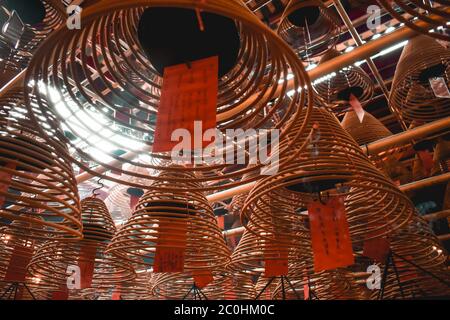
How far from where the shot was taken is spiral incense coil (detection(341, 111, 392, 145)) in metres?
3.38

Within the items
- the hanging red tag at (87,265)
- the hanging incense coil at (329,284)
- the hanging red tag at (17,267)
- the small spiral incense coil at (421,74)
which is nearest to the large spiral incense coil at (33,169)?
the hanging red tag at (17,267)

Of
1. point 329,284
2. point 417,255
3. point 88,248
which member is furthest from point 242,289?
point 88,248

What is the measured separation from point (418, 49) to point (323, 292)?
7.01 feet

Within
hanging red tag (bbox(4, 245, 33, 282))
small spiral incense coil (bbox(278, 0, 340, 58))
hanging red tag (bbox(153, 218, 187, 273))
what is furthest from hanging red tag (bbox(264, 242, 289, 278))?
small spiral incense coil (bbox(278, 0, 340, 58))

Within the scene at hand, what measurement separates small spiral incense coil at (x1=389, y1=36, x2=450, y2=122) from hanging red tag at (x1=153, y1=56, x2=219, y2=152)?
175 cm

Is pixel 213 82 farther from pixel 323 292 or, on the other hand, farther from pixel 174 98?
pixel 323 292

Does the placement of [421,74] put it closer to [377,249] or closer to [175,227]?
[377,249]

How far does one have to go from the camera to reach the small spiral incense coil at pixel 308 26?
2.91 metres

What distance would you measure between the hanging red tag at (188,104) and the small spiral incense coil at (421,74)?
5.75 feet

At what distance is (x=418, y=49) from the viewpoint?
2764mm

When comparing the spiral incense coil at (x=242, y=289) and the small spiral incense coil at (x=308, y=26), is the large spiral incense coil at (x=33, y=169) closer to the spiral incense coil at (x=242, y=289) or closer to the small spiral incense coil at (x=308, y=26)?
the small spiral incense coil at (x=308, y=26)

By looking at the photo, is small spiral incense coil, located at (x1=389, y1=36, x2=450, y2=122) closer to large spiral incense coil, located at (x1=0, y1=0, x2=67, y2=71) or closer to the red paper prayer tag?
the red paper prayer tag

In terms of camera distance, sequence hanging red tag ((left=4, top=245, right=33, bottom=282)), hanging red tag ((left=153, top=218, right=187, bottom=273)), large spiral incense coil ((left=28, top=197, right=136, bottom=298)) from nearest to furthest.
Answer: hanging red tag ((left=153, top=218, right=187, bottom=273))
hanging red tag ((left=4, top=245, right=33, bottom=282))
large spiral incense coil ((left=28, top=197, right=136, bottom=298))
